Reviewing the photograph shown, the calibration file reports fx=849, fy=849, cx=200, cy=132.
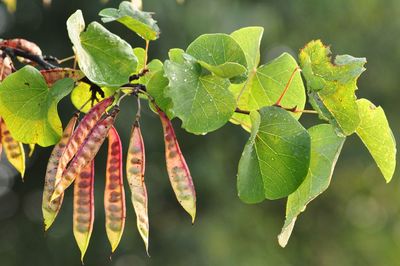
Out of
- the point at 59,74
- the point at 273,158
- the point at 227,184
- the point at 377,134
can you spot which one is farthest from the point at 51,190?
the point at 227,184

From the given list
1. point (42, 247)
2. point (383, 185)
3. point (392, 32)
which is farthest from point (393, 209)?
point (42, 247)

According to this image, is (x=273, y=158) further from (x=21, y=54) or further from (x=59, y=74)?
(x=21, y=54)

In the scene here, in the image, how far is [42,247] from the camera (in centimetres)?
706

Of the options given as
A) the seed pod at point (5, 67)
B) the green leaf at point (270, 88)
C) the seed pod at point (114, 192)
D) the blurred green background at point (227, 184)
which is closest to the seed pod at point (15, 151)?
the seed pod at point (5, 67)

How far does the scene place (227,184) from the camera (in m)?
6.93

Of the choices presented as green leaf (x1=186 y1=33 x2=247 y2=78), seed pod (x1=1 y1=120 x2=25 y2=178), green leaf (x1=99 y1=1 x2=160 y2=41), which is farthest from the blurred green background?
green leaf (x1=186 y1=33 x2=247 y2=78)

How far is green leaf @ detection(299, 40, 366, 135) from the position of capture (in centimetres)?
95

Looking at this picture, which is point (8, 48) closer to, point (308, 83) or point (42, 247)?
point (308, 83)

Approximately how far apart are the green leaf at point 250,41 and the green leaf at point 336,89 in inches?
6.4

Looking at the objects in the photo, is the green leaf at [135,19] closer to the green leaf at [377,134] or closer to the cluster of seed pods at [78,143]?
the cluster of seed pods at [78,143]

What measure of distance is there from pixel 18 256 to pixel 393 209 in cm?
345

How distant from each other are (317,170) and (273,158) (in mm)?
71

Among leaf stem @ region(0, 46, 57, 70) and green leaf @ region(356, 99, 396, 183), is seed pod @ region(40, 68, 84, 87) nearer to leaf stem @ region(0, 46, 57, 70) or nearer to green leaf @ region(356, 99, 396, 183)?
leaf stem @ region(0, 46, 57, 70)

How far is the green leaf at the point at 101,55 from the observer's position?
945mm
